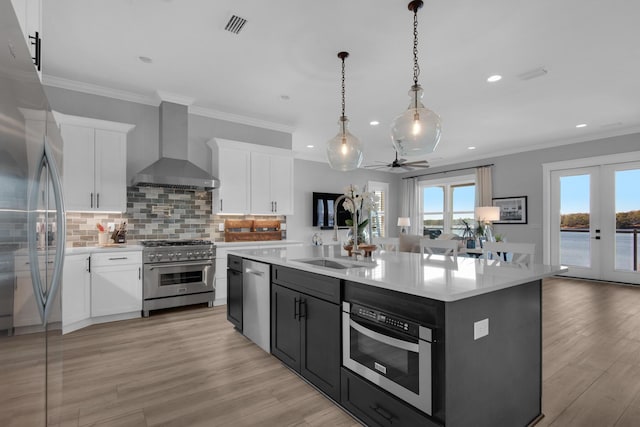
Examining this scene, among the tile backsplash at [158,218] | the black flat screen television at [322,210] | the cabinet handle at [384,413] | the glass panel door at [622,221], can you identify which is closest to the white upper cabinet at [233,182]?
the tile backsplash at [158,218]

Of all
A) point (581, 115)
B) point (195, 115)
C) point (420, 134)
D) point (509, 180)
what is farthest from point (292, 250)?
point (509, 180)

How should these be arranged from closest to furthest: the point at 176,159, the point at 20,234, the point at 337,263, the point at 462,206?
the point at 20,234 → the point at 337,263 → the point at 176,159 → the point at 462,206

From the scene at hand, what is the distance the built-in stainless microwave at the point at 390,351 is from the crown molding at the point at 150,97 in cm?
379

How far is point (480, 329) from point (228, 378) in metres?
1.83

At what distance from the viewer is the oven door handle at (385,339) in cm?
157

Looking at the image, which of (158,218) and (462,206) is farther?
(462,206)

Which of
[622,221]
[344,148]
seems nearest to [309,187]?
[344,148]

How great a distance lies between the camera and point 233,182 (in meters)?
4.93

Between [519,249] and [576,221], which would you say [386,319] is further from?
[576,221]

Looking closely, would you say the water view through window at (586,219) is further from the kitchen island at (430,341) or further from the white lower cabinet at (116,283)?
the white lower cabinet at (116,283)

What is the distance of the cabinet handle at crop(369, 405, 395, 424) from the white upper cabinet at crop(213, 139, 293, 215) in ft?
12.0

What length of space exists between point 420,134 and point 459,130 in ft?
13.1

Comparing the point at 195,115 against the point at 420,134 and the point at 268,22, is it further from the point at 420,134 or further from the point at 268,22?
the point at 420,134

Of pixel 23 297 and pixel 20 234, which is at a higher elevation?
pixel 20 234
